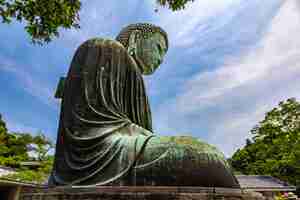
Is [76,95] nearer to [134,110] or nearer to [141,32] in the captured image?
[134,110]

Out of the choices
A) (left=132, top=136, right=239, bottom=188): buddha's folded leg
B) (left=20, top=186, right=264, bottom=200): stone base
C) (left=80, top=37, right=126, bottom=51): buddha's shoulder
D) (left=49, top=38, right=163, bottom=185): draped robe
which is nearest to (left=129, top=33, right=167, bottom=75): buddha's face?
(left=49, top=38, right=163, bottom=185): draped robe

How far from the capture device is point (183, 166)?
354 cm

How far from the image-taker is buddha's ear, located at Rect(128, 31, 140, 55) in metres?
5.62

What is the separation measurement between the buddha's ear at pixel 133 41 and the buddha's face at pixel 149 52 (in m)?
0.02

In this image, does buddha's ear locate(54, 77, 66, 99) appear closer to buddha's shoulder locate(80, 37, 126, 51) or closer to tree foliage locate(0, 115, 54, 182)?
buddha's shoulder locate(80, 37, 126, 51)

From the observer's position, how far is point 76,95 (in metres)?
4.57

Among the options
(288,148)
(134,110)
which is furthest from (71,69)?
Answer: (288,148)

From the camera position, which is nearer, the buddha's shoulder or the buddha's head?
the buddha's shoulder

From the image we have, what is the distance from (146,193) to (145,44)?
3.12 metres

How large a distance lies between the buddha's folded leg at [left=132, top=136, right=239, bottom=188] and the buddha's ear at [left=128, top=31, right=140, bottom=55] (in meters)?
2.27

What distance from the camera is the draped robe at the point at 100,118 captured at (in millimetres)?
3879

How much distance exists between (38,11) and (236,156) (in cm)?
2890

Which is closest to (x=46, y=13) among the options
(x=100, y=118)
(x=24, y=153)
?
(x=100, y=118)

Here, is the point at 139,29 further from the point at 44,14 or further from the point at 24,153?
the point at 24,153
